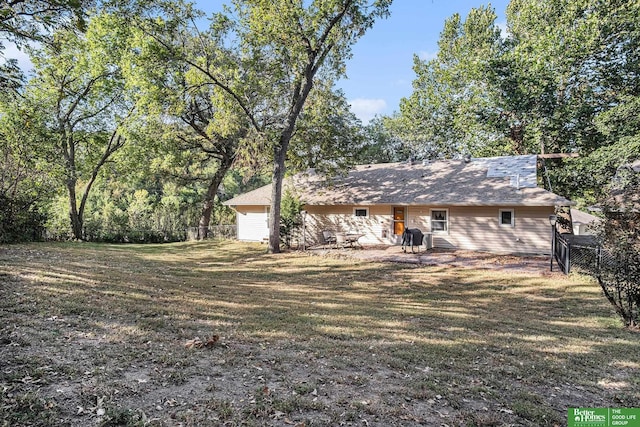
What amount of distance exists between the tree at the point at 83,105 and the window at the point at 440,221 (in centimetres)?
1803

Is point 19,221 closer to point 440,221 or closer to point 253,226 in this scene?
point 253,226

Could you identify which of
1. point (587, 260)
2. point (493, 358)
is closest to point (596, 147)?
point (587, 260)

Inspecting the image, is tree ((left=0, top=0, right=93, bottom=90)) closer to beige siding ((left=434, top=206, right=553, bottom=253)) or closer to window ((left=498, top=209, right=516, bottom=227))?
beige siding ((left=434, top=206, right=553, bottom=253))

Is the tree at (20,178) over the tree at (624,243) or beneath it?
over

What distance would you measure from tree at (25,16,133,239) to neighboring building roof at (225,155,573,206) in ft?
29.1

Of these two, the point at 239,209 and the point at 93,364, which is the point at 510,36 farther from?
the point at 93,364

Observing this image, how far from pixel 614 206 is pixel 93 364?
875 centimetres

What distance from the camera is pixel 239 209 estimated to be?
76.8 feet

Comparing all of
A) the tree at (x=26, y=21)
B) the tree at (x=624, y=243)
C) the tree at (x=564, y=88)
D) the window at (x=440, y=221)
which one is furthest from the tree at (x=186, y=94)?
the tree at (x=564, y=88)

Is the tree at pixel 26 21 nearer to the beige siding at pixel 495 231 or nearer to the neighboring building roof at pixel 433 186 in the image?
the neighboring building roof at pixel 433 186

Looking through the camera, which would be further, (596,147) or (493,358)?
(596,147)

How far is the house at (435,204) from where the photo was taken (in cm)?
1544

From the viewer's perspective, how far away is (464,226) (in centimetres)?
1681

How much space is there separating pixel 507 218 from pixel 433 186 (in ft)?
12.7
